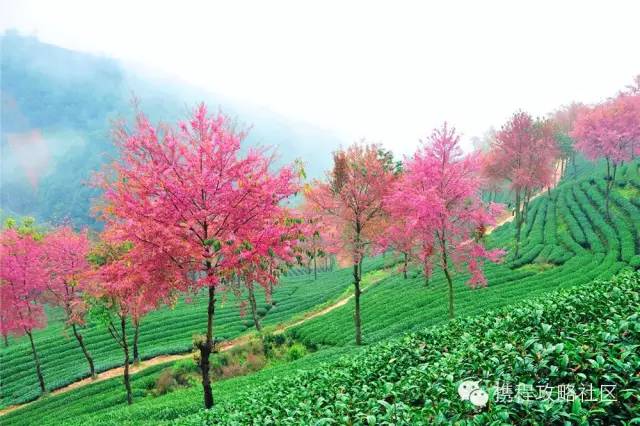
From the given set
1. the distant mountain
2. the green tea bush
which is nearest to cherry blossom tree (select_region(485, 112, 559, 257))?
the green tea bush

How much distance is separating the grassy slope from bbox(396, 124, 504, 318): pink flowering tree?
3383mm

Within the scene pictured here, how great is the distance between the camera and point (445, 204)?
54.9 ft

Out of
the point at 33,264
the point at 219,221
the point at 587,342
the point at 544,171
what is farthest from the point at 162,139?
the point at 544,171

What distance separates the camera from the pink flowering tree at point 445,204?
16.4m

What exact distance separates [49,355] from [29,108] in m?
193

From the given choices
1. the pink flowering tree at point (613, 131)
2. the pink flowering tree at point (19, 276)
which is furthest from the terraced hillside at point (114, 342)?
the pink flowering tree at point (613, 131)

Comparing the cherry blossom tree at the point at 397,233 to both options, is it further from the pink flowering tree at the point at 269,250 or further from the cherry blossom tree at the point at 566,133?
the cherry blossom tree at the point at 566,133

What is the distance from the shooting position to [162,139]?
10.1 meters

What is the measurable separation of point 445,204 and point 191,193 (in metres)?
11.7

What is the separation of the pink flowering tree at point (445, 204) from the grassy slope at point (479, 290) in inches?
133

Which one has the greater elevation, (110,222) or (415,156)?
(415,156)

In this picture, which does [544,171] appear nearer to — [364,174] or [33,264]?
[364,174]

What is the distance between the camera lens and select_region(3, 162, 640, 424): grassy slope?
56.0 ft

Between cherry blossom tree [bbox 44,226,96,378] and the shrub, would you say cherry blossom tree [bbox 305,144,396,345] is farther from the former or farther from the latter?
cherry blossom tree [bbox 44,226,96,378]
